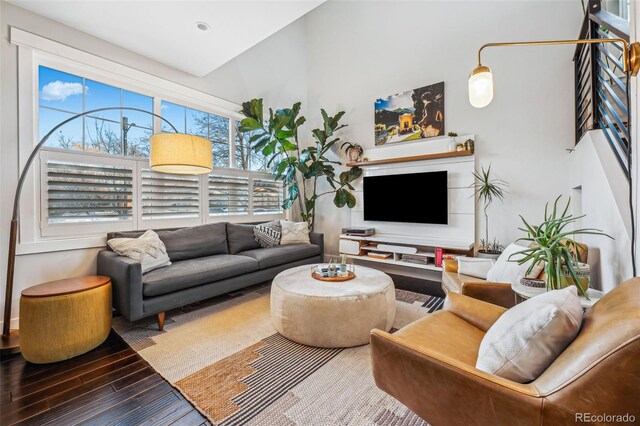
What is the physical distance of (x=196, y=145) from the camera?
2566 millimetres

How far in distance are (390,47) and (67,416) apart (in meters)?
5.27

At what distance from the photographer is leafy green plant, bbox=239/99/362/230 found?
425 cm

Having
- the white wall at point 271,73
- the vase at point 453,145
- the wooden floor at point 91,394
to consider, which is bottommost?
the wooden floor at point 91,394

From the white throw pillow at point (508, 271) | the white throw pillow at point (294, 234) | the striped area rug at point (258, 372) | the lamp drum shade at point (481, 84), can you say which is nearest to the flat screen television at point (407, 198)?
the white throw pillow at point (294, 234)

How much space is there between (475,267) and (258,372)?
2075 millimetres

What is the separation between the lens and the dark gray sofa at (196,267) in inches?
88.6

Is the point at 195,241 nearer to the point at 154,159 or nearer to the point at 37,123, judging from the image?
the point at 154,159

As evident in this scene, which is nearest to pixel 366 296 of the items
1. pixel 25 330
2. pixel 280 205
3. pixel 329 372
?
pixel 329 372

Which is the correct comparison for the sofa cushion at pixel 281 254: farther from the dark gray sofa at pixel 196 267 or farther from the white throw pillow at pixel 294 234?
the white throw pillow at pixel 294 234

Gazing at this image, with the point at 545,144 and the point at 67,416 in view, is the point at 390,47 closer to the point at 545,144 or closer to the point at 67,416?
the point at 545,144

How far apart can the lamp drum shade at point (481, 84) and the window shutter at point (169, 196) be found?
3.38 m

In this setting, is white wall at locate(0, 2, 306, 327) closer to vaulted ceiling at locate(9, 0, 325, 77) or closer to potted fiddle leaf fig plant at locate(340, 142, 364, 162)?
vaulted ceiling at locate(9, 0, 325, 77)

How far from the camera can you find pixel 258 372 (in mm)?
1773

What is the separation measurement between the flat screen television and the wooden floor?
338cm
